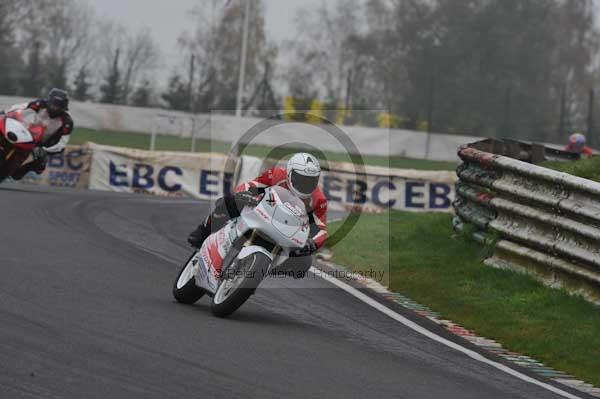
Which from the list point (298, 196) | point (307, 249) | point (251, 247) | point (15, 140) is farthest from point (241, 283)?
point (15, 140)

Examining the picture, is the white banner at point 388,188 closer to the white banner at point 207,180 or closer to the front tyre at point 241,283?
the white banner at point 207,180

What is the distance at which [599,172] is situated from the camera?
1280 cm

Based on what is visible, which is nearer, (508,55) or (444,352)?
(444,352)

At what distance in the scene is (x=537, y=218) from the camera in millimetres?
11258

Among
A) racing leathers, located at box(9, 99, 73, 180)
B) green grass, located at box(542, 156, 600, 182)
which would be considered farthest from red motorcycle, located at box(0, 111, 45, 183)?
green grass, located at box(542, 156, 600, 182)

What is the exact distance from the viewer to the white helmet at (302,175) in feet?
28.7

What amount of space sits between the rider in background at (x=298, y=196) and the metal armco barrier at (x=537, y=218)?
262cm

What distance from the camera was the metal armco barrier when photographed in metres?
10.3

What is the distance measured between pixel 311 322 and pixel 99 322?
6.73 ft

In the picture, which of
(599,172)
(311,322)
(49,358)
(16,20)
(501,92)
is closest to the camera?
(49,358)

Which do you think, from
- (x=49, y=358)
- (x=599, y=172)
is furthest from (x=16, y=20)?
(x=49, y=358)

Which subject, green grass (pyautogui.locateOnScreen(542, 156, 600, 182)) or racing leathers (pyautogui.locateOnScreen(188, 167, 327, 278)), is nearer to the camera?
racing leathers (pyautogui.locateOnScreen(188, 167, 327, 278))

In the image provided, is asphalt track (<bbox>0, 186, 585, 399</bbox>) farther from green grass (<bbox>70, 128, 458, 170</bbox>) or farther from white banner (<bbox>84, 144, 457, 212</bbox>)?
green grass (<bbox>70, 128, 458, 170</bbox>)

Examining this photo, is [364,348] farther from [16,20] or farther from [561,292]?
[16,20]
